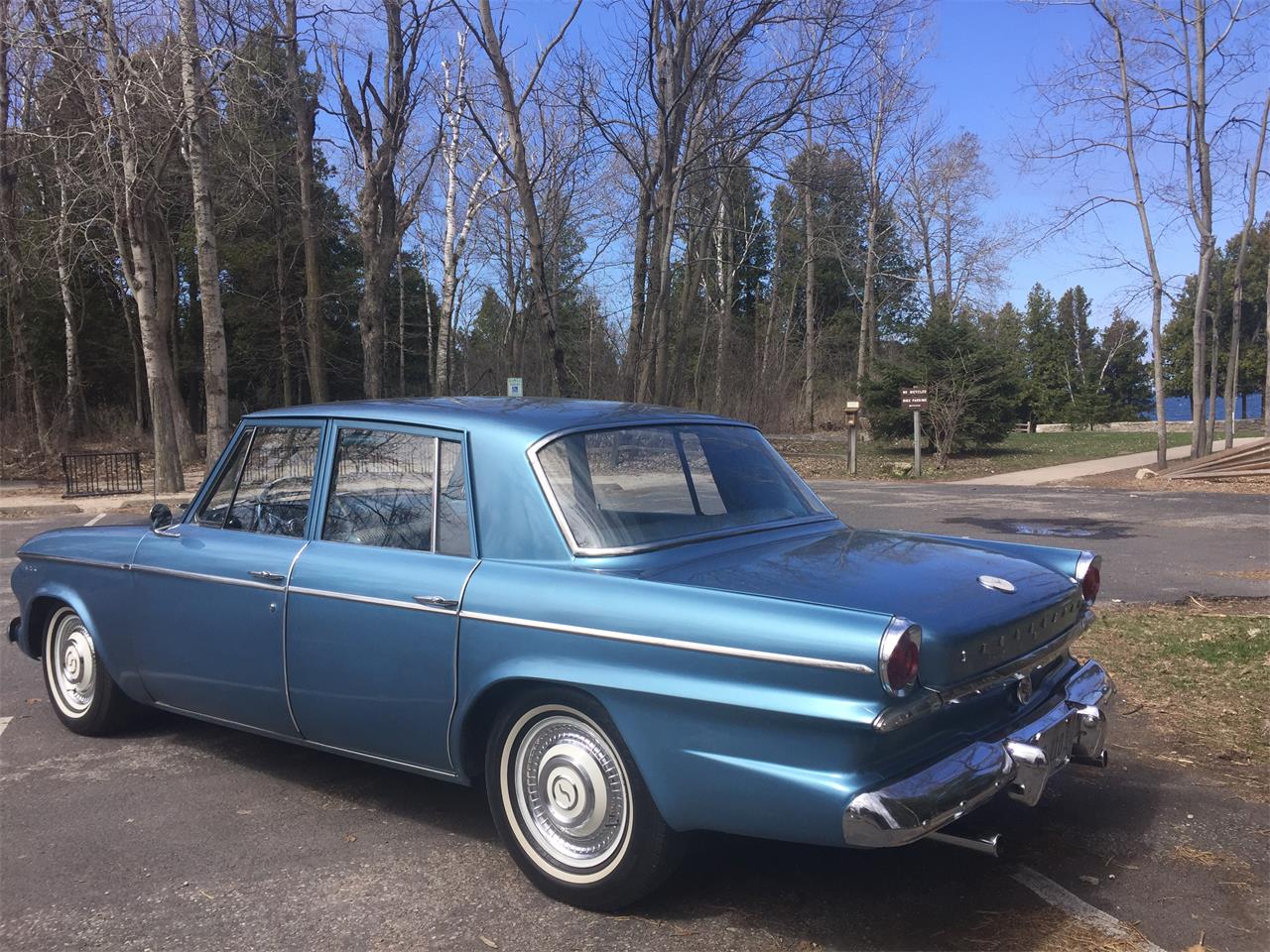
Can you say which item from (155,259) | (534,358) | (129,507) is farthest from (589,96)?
(534,358)

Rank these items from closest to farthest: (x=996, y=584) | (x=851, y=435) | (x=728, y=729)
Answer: (x=728, y=729), (x=996, y=584), (x=851, y=435)

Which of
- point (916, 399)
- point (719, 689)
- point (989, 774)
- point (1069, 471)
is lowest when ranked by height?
point (1069, 471)

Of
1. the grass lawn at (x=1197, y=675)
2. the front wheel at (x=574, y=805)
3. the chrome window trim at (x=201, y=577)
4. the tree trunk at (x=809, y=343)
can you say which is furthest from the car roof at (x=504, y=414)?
the tree trunk at (x=809, y=343)

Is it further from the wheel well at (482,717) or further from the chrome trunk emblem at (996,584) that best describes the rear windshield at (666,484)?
the chrome trunk emblem at (996,584)

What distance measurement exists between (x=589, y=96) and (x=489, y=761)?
1955 cm

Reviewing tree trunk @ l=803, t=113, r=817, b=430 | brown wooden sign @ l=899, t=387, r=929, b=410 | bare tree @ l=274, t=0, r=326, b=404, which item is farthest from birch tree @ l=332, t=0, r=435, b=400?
tree trunk @ l=803, t=113, r=817, b=430

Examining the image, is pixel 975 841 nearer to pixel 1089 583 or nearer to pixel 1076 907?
pixel 1076 907

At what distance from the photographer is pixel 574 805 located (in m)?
3.38

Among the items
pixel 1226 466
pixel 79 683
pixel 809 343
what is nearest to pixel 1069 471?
pixel 1226 466

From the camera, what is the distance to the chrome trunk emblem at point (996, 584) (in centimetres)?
345

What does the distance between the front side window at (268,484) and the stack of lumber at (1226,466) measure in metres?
19.6

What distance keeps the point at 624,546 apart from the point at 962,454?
89.5 feet

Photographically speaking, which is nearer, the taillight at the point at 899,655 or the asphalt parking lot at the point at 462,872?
the taillight at the point at 899,655

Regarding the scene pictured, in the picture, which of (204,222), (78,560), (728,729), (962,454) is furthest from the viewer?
(962,454)
